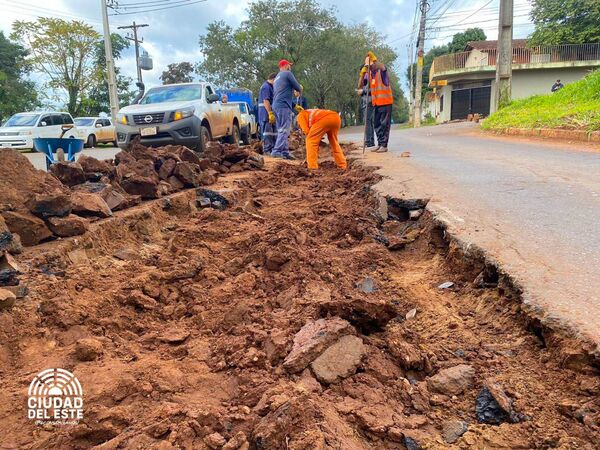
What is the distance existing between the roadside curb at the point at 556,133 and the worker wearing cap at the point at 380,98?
167 inches

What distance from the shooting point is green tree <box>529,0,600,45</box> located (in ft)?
116

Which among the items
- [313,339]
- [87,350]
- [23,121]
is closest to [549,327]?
[313,339]

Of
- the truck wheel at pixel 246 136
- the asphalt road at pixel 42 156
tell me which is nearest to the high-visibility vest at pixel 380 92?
the truck wheel at pixel 246 136

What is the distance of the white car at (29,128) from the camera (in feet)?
56.8

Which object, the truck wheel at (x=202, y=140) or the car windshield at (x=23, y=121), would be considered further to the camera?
the car windshield at (x=23, y=121)

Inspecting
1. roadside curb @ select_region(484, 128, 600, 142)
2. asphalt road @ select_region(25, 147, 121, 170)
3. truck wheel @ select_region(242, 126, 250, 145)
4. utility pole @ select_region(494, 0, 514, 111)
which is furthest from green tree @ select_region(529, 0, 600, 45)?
asphalt road @ select_region(25, 147, 121, 170)

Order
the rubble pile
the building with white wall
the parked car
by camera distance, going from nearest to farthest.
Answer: the rubble pile < the parked car < the building with white wall

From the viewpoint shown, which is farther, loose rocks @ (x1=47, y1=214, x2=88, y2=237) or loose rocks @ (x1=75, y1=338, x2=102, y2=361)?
loose rocks @ (x1=47, y1=214, x2=88, y2=237)

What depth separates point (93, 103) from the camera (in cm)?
3881

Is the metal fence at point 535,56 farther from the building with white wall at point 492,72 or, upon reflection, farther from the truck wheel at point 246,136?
the truck wheel at point 246,136

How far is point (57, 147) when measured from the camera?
6.64 m

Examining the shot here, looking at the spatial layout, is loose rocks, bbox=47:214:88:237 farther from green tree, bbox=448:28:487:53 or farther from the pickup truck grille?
green tree, bbox=448:28:487:53

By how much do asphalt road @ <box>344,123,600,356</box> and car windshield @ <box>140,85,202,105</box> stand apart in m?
4.43

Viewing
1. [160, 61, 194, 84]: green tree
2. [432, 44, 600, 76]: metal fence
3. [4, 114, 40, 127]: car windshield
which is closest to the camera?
[4, 114, 40, 127]: car windshield
